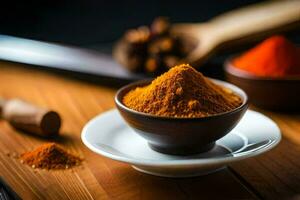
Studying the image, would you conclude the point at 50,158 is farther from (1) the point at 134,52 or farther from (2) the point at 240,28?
(2) the point at 240,28

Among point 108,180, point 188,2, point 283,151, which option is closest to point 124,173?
point 108,180

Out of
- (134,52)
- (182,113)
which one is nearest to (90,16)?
(134,52)

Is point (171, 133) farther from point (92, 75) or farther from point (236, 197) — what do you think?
point (92, 75)

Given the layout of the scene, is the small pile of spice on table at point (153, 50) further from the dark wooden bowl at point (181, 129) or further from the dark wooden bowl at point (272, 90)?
the dark wooden bowl at point (181, 129)

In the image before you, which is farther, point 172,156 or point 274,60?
point 274,60

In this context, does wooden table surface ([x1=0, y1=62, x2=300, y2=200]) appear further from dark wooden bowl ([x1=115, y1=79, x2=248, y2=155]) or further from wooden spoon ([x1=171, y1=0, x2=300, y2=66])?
wooden spoon ([x1=171, y1=0, x2=300, y2=66])

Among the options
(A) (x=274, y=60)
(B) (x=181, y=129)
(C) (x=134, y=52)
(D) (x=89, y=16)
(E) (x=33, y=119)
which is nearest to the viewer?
(B) (x=181, y=129)
